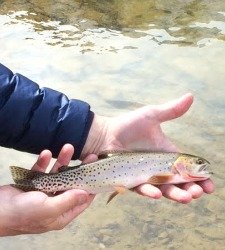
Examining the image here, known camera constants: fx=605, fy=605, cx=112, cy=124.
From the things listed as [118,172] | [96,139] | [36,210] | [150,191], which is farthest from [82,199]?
[96,139]

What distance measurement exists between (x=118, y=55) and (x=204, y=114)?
4.94 ft

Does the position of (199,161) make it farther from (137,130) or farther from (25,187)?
(25,187)

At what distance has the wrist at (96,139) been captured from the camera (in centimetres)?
314

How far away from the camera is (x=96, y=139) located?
124 inches

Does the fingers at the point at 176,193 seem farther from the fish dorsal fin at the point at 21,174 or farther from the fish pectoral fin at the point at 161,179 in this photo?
the fish dorsal fin at the point at 21,174

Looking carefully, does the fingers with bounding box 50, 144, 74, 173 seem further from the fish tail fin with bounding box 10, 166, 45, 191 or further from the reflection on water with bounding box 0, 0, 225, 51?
the reflection on water with bounding box 0, 0, 225, 51

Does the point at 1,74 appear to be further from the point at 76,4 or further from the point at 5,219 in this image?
the point at 76,4

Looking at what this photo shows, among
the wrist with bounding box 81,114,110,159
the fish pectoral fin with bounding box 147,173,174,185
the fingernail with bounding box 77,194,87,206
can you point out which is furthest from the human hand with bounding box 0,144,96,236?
the wrist with bounding box 81,114,110,159

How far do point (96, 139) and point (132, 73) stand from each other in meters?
2.68

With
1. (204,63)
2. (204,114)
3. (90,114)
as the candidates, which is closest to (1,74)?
(90,114)

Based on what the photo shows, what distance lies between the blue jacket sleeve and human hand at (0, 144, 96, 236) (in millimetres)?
428

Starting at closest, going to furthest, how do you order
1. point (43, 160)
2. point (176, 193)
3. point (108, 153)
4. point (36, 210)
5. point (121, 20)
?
point (36, 210), point (176, 193), point (43, 160), point (108, 153), point (121, 20)

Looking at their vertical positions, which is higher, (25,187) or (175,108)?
(175,108)

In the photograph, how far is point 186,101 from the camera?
3000 mm
